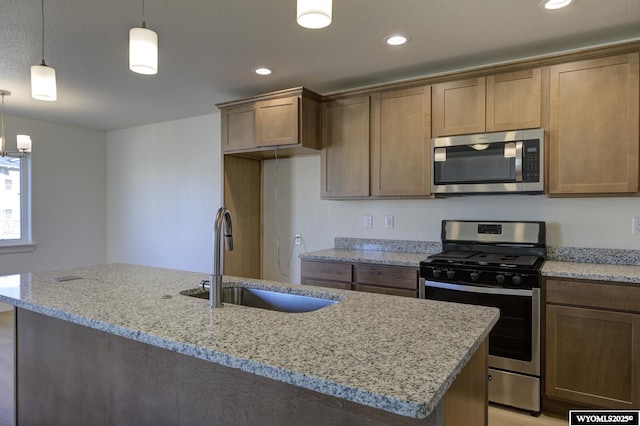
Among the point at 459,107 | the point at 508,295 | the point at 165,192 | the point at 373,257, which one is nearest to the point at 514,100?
the point at 459,107

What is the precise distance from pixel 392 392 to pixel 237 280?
4.35ft

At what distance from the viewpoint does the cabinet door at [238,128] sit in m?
3.64

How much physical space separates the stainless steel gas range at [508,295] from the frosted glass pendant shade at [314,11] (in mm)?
1908

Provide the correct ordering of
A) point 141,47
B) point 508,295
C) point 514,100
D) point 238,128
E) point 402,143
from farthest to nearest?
1. point 238,128
2. point 402,143
3. point 514,100
4. point 508,295
5. point 141,47

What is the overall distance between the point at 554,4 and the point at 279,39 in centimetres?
157

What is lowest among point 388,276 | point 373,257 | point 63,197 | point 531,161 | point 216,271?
point 388,276

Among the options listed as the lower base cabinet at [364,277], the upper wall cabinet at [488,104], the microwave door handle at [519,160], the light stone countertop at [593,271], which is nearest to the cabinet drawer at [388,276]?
the lower base cabinet at [364,277]

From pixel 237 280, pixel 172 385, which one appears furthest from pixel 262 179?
pixel 172 385

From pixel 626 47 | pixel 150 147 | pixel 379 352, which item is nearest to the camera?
pixel 379 352

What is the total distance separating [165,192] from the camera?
5184 mm

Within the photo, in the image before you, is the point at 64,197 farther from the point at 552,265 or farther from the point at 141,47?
the point at 552,265

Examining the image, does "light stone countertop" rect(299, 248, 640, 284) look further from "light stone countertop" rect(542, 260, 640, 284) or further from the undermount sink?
the undermount sink

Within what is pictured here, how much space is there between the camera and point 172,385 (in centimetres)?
140

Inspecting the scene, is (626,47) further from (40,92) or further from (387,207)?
(40,92)
